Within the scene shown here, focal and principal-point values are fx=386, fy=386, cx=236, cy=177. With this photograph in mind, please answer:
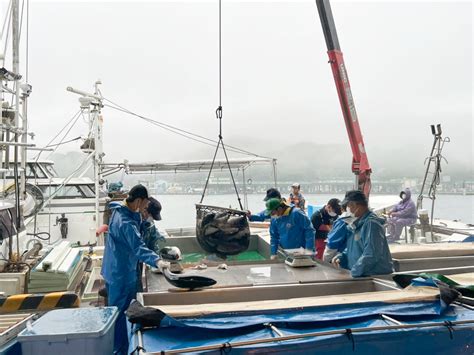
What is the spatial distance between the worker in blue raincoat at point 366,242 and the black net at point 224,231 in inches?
53.3

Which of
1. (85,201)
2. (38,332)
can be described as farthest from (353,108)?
(85,201)

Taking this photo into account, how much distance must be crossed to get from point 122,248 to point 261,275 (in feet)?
4.03

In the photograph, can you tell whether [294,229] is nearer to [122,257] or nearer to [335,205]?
[335,205]

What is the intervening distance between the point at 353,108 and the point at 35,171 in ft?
27.4

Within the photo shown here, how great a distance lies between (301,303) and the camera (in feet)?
7.82

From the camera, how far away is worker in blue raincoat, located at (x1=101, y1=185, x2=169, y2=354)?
3.24 meters

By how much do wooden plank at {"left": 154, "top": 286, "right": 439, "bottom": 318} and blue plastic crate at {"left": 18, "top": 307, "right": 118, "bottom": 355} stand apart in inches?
14.0

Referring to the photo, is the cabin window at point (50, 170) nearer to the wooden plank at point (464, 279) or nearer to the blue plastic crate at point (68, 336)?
the blue plastic crate at point (68, 336)

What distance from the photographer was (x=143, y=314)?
2.00 m

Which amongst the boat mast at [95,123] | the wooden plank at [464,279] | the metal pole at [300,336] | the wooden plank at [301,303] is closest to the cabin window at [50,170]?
the boat mast at [95,123]

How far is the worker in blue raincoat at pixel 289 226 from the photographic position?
4787mm

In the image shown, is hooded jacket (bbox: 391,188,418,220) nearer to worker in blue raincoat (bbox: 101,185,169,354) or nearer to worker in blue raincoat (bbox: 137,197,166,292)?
worker in blue raincoat (bbox: 137,197,166,292)

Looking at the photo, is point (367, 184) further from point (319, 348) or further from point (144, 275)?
point (319, 348)

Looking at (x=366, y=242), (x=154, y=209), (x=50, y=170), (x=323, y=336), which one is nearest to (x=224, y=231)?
(x=154, y=209)
